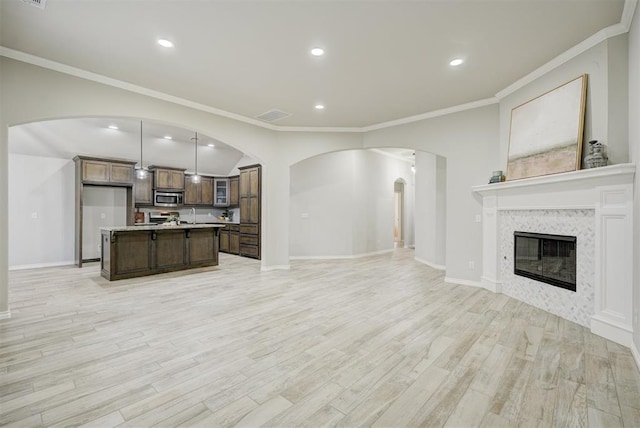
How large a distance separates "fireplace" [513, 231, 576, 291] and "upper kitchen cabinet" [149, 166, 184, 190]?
342 inches

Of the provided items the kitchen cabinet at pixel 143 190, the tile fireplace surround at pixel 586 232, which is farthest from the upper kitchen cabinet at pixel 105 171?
the tile fireplace surround at pixel 586 232

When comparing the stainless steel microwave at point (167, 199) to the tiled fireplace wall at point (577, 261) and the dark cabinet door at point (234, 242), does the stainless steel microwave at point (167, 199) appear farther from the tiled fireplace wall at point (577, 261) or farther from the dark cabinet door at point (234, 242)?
the tiled fireplace wall at point (577, 261)

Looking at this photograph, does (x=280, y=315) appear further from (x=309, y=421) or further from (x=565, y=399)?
(x=565, y=399)

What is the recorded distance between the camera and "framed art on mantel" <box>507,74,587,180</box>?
3291mm

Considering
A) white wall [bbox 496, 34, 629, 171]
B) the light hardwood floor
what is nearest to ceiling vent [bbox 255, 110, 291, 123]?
the light hardwood floor

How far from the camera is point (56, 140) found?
21.0 ft

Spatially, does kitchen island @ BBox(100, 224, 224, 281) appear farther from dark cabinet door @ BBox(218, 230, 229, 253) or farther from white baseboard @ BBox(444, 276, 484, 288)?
white baseboard @ BBox(444, 276, 484, 288)

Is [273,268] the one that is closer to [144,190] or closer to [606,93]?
[144,190]

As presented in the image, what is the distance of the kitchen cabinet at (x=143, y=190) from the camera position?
26.3 feet

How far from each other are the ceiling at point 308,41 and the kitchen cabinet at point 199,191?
16.8ft

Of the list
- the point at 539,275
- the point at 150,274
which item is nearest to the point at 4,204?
the point at 150,274

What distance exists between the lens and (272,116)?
5.58 meters

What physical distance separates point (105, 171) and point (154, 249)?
305 cm

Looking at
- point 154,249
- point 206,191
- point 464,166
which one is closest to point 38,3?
point 154,249
